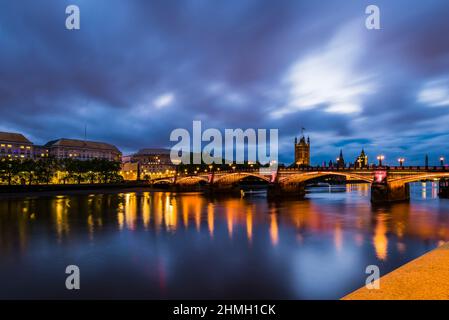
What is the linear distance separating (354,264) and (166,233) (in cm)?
1703

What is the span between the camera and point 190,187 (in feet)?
333

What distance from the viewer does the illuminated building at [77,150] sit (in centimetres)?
→ 14425

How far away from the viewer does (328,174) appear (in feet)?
199

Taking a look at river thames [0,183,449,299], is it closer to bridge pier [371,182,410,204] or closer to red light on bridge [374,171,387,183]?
bridge pier [371,182,410,204]

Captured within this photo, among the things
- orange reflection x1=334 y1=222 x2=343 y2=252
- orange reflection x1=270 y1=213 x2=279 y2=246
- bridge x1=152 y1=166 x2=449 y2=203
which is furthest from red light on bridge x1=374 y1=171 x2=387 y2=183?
orange reflection x1=270 y1=213 x2=279 y2=246

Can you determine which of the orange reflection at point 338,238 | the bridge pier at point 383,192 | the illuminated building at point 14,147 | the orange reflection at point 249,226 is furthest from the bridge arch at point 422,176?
the illuminated building at point 14,147

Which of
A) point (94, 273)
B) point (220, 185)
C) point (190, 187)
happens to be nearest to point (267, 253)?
point (94, 273)

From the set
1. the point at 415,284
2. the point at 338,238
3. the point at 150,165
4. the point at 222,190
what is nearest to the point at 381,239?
the point at 338,238

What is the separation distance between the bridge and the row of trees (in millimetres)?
25869

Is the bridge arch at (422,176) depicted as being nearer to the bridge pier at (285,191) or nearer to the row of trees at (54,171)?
the bridge pier at (285,191)

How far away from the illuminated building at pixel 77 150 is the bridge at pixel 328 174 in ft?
234

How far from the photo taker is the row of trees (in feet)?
272

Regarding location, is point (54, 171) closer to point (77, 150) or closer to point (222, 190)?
point (77, 150)
